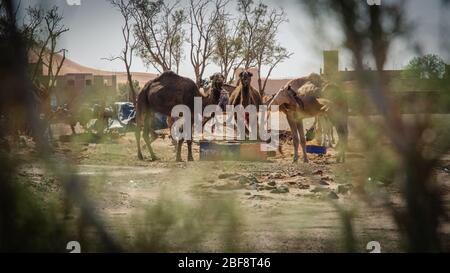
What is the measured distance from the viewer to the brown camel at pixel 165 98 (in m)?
9.23

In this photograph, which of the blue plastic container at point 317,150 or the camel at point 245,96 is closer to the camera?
the camel at point 245,96


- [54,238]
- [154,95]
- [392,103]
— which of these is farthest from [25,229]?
→ [154,95]

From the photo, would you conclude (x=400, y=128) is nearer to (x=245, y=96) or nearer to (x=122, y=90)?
(x=122, y=90)

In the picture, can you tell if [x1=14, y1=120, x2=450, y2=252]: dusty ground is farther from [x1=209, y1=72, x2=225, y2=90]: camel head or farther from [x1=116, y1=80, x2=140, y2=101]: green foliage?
[x1=209, y1=72, x2=225, y2=90]: camel head

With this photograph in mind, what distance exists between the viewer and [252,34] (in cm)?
379

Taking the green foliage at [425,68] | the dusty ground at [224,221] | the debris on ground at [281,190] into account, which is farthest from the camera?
the debris on ground at [281,190]

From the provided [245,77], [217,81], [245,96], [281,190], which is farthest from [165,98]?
[281,190]

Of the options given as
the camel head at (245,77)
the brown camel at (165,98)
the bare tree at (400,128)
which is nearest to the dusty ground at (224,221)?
the bare tree at (400,128)

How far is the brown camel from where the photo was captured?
30.3 feet

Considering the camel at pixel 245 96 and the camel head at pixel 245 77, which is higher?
the camel head at pixel 245 77

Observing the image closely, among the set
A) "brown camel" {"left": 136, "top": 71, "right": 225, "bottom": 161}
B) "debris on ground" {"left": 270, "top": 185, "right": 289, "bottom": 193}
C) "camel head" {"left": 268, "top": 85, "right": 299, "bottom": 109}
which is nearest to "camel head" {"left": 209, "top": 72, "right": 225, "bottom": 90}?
"brown camel" {"left": 136, "top": 71, "right": 225, "bottom": 161}

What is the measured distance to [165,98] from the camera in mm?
9711

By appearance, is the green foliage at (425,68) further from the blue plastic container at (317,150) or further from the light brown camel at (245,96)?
the blue plastic container at (317,150)

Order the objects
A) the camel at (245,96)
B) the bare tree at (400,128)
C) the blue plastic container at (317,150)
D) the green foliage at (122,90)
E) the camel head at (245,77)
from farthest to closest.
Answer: the blue plastic container at (317,150)
the camel at (245,96)
the camel head at (245,77)
the green foliage at (122,90)
the bare tree at (400,128)
